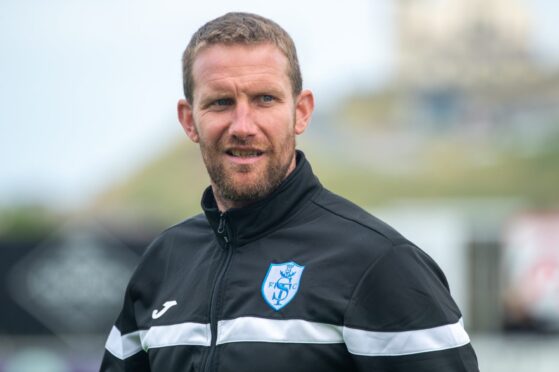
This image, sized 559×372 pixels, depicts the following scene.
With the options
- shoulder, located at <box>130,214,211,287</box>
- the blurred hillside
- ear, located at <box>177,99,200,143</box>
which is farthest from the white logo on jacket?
the blurred hillside

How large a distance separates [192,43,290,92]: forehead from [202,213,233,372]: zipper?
0.33 m

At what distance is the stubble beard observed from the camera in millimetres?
2623

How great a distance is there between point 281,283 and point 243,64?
1.66 feet

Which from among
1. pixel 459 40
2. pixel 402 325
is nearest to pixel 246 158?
pixel 402 325

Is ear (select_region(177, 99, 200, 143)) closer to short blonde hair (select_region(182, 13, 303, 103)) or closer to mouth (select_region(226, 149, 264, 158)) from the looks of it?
short blonde hair (select_region(182, 13, 303, 103))

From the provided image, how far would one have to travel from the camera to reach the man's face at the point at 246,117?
259 cm

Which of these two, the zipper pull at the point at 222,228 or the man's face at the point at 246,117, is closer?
the man's face at the point at 246,117

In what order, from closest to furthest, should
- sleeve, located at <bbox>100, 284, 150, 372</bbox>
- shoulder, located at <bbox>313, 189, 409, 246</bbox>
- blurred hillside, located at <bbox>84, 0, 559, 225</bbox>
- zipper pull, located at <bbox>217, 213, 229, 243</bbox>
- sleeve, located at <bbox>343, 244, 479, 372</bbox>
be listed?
sleeve, located at <bbox>343, 244, 479, 372</bbox>, shoulder, located at <bbox>313, 189, 409, 246</bbox>, zipper pull, located at <bbox>217, 213, 229, 243</bbox>, sleeve, located at <bbox>100, 284, 150, 372</bbox>, blurred hillside, located at <bbox>84, 0, 559, 225</bbox>

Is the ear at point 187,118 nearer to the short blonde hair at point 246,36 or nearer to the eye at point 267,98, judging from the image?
the short blonde hair at point 246,36

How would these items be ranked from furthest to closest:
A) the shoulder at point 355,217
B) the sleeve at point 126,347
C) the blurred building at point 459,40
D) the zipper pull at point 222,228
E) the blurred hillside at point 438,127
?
the blurred building at point 459,40 < the blurred hillside at point 438,127 < the sleeve at point 126,347 < the zipper pull at point 222,228 < the shoulder at point 355,217

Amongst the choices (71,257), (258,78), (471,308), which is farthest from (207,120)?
(471,308)

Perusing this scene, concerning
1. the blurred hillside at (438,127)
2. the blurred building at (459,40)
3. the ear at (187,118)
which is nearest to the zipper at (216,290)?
the ear at (187,118)

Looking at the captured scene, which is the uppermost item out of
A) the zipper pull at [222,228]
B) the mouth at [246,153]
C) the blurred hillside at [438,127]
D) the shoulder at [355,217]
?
the mouth at [246,153]

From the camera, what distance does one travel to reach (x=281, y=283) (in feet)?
8.23
